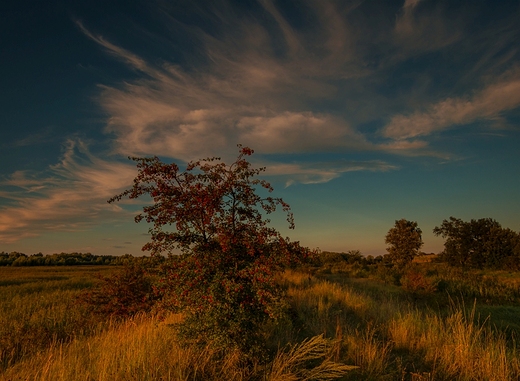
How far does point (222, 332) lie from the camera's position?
19.2 ft

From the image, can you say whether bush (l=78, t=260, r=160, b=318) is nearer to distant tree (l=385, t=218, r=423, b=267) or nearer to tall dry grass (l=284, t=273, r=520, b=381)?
tall dry grass (l=284, t=273, r=520, b=381)

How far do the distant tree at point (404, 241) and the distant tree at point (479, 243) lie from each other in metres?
4.72

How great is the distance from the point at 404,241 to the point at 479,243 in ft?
38.6

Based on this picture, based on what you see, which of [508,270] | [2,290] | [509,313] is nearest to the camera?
[509,313]

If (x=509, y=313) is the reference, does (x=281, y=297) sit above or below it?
above

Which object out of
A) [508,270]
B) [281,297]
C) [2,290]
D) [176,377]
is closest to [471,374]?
[281,297]

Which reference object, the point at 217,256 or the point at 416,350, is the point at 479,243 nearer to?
the point at 416,350

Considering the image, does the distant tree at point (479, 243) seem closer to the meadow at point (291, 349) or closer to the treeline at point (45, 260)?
the meadow at point (291, 349)

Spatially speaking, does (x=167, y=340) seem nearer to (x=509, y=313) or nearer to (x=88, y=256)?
(x=509, y=313)

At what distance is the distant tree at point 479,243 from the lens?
38.8 metres

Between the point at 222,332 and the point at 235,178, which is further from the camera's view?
the point at 235,178

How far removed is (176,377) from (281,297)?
2.12 meters

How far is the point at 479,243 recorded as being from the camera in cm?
4209

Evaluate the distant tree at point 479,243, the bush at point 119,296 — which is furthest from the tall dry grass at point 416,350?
the distant tree at point 479,243
